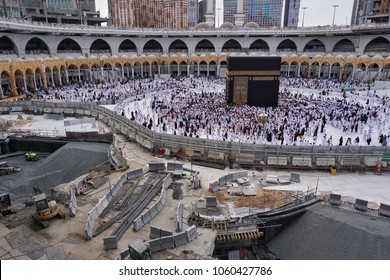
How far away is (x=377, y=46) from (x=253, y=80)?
33073 millimetres

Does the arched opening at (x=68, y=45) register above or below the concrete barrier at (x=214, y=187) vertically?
above

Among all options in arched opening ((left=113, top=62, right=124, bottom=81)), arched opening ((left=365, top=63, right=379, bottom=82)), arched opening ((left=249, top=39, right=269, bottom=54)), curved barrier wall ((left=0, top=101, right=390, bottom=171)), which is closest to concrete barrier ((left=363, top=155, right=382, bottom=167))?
curved barrier wall ((left=0, top=101, right=390, bottom=171))

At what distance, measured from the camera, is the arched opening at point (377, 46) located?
4506 cm

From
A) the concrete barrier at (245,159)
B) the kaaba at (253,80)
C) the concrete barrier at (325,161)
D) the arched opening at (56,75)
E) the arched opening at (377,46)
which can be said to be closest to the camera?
the concrete barrier at (325,161)

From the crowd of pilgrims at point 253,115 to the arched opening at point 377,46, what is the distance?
52.0 ft

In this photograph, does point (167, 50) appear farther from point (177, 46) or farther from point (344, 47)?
point (344, 47)

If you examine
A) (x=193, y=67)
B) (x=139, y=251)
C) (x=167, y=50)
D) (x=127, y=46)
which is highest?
(x=127, y=46)

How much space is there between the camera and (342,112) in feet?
71.0

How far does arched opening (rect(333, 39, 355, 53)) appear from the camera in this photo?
49.6 m

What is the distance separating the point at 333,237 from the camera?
8.46 meters

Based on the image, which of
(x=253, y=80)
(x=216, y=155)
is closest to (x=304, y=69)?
(x=253, y=80)

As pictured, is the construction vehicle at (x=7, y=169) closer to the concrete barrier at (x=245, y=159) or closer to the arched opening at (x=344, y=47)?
the concrete barrier at (x=245, y=159)

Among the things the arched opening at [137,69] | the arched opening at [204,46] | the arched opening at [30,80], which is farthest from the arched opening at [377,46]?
the arched opening at [30,80]
